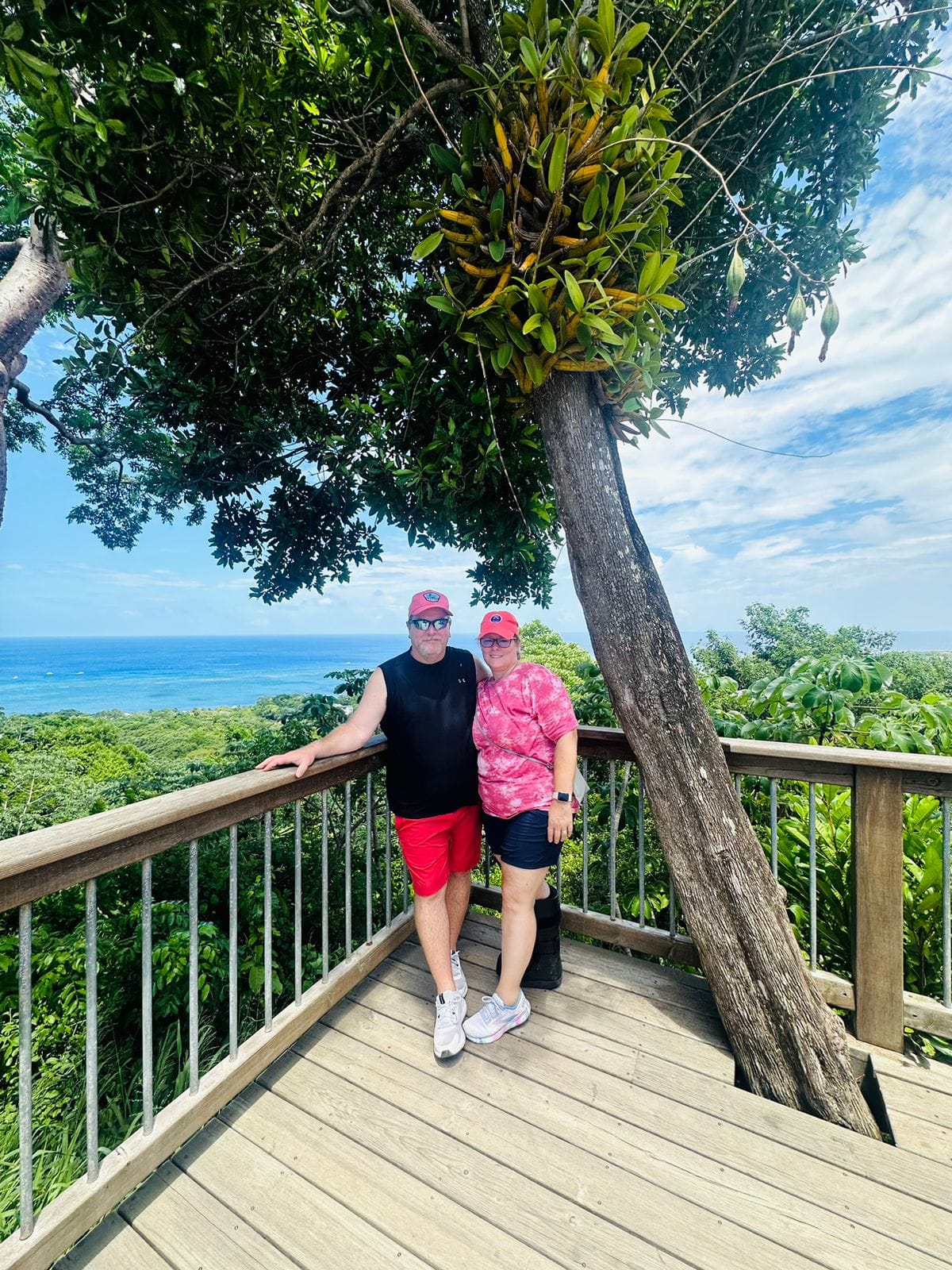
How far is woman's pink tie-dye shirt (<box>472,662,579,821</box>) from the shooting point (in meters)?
1.87

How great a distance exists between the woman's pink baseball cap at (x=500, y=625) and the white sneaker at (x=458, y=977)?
133 centimetres

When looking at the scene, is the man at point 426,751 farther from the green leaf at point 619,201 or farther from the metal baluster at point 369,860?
the green leaf at point 619,201

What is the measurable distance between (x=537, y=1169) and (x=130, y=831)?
1.50 meters

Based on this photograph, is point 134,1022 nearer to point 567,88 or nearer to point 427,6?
point 567,88

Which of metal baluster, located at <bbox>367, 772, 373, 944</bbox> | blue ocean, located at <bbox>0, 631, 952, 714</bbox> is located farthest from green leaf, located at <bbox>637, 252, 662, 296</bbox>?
blue ocean, located at <bbox>0, 631, 952, 714</bbox>

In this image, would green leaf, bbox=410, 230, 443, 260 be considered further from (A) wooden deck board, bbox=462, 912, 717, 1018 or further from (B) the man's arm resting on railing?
(A) wooden deck board, bbox=462, 912, 717, 1018

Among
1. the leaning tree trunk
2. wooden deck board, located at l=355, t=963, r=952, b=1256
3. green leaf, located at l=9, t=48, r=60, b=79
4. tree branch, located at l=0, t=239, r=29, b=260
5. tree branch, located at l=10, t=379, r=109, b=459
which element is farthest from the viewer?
tree branch, located at l=10, t=379, r=109, b=459

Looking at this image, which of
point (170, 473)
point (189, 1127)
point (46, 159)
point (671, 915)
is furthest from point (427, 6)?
point (189, 1127)

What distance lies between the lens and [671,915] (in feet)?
7.18

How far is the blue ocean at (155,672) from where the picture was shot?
1636 inches

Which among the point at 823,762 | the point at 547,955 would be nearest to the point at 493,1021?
the point at 547,955

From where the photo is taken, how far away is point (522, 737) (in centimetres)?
188

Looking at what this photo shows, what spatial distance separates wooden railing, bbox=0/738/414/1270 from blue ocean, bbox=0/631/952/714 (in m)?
15.2

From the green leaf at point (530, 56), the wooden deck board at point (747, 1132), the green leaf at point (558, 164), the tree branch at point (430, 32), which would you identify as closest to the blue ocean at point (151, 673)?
the wooden deck board at point (747, 1132)
